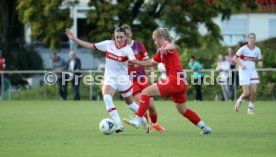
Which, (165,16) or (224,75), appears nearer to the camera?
(224,75)

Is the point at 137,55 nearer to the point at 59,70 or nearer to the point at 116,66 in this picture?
the point at 116,66

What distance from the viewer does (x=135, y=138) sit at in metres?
14.0

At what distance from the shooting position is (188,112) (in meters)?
14.6

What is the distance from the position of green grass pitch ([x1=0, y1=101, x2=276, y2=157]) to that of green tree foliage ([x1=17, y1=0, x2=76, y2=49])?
640 inches

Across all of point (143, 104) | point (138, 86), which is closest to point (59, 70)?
point (138, 86)

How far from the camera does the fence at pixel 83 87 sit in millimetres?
32219

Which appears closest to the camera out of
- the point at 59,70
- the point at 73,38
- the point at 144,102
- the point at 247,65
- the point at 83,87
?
the point at 144,102

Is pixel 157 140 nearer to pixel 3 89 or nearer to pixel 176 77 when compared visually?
pixel 176 77

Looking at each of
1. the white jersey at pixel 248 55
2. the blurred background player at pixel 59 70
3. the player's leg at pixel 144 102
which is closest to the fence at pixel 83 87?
the blurred background player at pixel 59 70

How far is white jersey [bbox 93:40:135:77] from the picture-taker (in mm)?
15305

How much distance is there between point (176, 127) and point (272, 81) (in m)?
16.0

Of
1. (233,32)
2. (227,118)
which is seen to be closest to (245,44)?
(227,118)

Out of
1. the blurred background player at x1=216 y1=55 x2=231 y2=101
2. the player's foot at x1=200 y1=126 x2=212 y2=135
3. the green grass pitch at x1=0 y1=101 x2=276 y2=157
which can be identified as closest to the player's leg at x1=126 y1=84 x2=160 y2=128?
the green grass pitch at x1=0 y1=101 x2=276 y2=157

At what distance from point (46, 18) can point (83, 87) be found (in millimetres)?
4797
